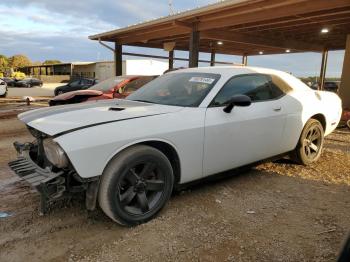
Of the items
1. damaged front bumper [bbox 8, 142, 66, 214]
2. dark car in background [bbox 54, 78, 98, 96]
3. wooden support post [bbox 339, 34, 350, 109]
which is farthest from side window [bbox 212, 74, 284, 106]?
dark car in background [bbox 54, 78, 98, 96]

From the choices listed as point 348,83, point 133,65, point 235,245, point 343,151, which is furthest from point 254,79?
point 133,65

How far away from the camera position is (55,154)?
→ 2809 mm

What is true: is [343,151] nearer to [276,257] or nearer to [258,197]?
[258,197]

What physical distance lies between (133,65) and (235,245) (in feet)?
133

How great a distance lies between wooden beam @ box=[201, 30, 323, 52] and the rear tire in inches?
307

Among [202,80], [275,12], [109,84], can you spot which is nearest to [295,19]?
[275,12]

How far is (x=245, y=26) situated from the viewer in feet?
38.3

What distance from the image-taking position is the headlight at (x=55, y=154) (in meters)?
2.72

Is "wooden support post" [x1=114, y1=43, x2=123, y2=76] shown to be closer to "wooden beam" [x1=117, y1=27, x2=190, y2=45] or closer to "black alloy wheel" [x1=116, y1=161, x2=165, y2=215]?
"wooden beam" [x1=117, y1=27, x2=190, y2=45]

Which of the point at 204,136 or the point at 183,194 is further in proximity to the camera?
the point at 183,194

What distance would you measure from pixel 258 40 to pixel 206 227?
12886 millimetres

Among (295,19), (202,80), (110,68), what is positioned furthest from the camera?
(110,68)

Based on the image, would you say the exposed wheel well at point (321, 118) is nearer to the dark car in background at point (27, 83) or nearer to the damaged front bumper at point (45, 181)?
the damaged front bumper at point (45, 181)

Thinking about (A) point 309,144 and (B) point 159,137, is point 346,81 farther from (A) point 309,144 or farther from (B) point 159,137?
(B) point 159,137
